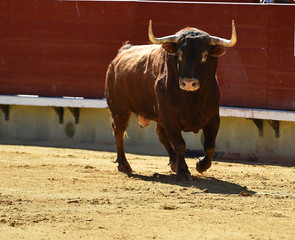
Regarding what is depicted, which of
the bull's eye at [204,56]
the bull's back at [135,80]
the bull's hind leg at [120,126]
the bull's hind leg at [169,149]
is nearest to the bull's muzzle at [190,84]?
the bull's eye at [204,56]

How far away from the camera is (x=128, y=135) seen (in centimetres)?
1157

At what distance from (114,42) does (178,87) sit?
399 centimetres

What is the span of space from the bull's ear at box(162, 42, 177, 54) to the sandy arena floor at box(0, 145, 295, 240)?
1.17 metres

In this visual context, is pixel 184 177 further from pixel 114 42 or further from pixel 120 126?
pixel 114 42

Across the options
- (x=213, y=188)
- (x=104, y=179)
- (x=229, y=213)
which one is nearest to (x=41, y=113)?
(x=104, y=179)

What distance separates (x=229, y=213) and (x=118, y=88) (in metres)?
3.33

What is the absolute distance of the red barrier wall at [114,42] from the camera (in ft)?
34.0

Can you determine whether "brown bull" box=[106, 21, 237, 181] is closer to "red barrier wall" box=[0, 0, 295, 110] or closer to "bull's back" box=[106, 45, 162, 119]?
"bull's back" box=[106, 45, 162, 119]

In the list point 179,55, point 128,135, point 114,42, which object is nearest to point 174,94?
point 179,55

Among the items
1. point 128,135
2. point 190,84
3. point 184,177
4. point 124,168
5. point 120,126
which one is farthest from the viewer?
point 128,135

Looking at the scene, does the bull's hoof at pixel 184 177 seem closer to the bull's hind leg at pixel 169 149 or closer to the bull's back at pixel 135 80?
the bull's hind leg at pixel 169 149

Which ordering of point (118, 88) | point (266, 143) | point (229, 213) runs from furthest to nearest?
point (266, 143) → point (118, 88) → point (229, 213)

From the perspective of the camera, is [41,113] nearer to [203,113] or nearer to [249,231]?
[203,113]

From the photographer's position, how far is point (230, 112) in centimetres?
1046
